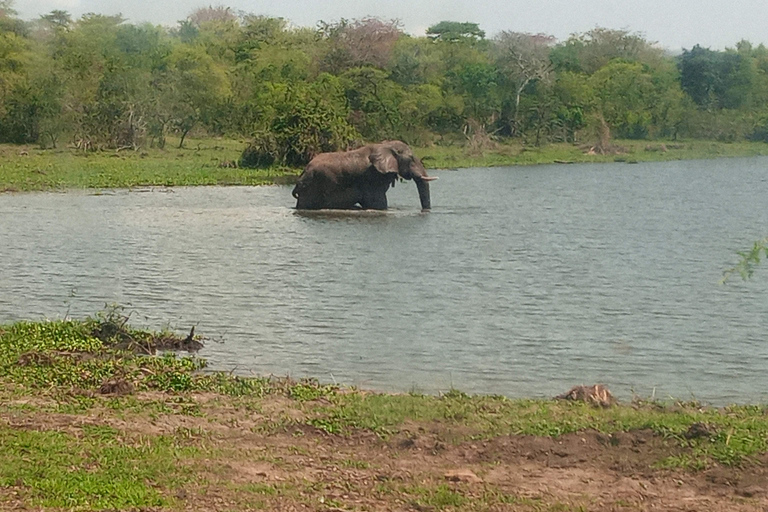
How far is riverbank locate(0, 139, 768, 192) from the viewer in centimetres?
3244

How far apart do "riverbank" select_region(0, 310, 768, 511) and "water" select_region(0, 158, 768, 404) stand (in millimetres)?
1947

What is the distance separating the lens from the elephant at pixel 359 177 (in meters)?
26.5

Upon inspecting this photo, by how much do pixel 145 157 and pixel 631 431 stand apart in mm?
35011

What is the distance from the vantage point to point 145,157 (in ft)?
133

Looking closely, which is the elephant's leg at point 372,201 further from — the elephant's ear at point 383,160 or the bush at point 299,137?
the bush at point 299,137

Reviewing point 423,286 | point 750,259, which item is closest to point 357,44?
point 423,286

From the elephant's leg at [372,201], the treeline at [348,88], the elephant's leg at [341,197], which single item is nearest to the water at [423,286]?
the elephant's leg at [372,201]

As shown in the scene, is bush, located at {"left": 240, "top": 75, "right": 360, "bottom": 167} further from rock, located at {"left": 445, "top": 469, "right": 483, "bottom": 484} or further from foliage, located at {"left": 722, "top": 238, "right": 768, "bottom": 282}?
rock, located at {"left": 445, "top": 469, "right": 483, "bottom": 484}

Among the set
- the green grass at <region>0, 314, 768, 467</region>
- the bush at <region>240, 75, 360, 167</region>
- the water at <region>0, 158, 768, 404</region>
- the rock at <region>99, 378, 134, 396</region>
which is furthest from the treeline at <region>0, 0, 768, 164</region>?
the rock at <region>99, 378, 134, 396</region>

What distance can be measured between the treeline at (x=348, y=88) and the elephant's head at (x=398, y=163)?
1189 cm

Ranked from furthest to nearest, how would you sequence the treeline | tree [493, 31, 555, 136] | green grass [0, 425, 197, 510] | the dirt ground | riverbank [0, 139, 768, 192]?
tree [493, 31, 555, 136] → the treeline → riverbank [0, 139, 768, 192] → the dirt ground → green grass [0, 425, 197, 510]

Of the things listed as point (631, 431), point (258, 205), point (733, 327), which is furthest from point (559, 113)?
point (631, 431)

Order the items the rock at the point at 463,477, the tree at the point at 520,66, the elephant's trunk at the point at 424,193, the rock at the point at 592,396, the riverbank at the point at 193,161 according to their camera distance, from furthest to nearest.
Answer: the tree at the point at 520,66 < the riverbank at the point at 193,161 < the elephant's trunk at the point at 424,193 < the rock at the point at 592,396 < the rock at the point at 463,477

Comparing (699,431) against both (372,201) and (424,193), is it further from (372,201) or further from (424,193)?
(372,201)
